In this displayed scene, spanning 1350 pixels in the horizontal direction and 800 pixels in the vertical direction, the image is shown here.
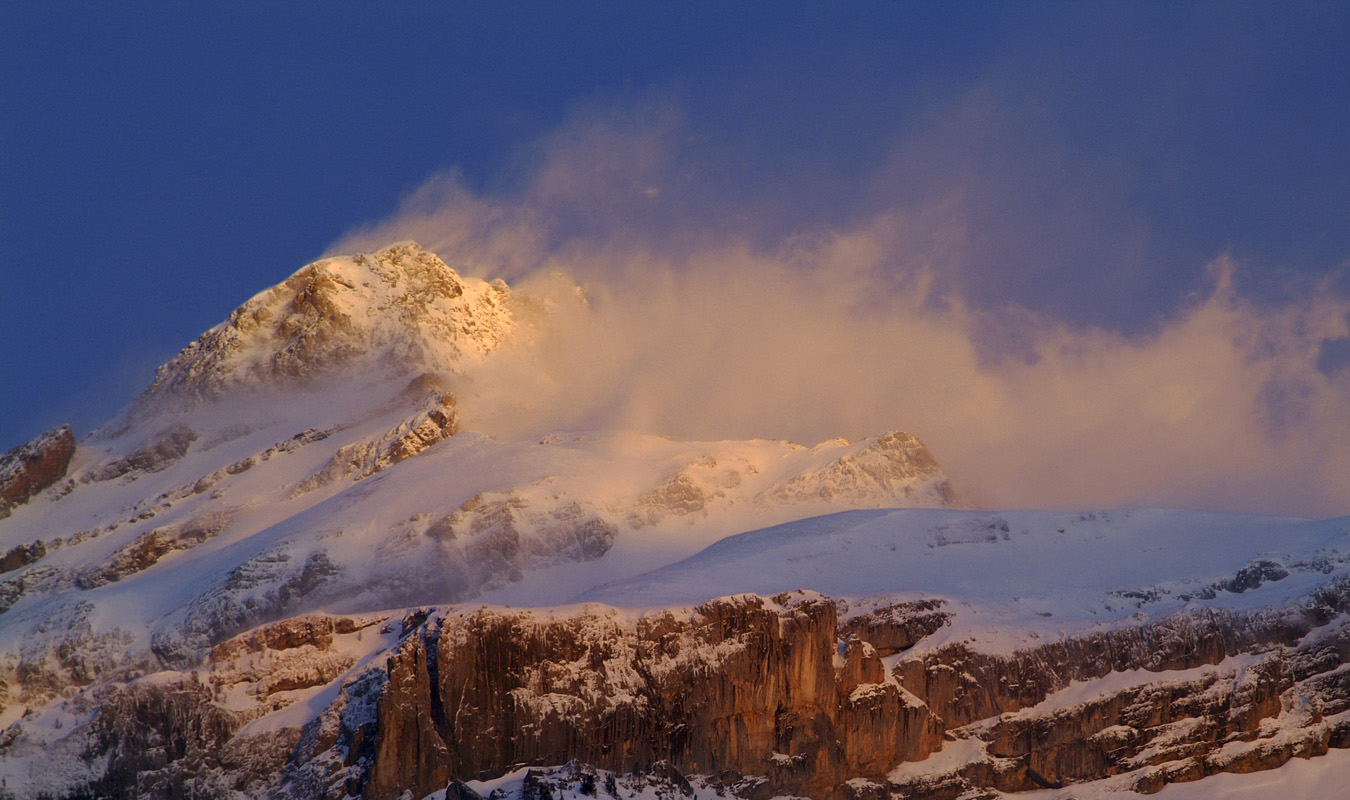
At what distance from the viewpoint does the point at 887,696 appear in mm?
199000

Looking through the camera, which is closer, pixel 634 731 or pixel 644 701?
pixel 634 731

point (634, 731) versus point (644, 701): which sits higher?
point (644, 701)

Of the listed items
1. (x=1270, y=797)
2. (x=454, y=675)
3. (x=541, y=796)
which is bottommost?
(x=1270, y=797)

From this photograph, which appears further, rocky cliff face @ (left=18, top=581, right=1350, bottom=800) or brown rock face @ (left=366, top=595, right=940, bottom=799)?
brown rock face @ (left=366, top=595, right=940, bottom=799)

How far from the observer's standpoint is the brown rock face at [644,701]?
184 metres

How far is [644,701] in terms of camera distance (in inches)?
7461

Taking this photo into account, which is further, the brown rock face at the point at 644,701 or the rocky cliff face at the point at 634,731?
the brown rock face at the point at 644,701

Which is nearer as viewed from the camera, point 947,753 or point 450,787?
point 450,787

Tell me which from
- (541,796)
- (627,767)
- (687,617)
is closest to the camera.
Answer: (541,796)

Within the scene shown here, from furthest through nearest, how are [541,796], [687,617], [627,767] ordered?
[687,617], [627,767], [541,796]

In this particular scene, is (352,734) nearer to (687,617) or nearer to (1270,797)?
(687,617)

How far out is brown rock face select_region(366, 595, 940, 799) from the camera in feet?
604

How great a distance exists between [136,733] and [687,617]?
63.5 m

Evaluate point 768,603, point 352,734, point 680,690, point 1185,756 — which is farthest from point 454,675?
point 1185,756
